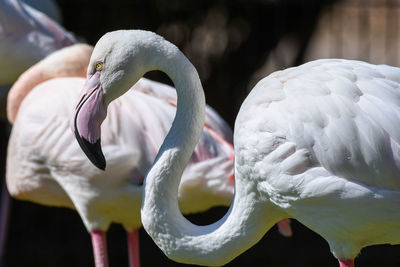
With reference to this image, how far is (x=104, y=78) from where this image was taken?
3674 millimetres

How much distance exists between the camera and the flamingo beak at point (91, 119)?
11.9 feet

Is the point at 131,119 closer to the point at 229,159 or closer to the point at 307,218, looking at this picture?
the point at 229,159

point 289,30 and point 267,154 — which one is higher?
point 267,154

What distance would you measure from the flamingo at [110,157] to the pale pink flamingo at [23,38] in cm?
93

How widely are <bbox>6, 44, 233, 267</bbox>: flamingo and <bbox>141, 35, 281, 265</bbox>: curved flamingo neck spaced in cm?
77

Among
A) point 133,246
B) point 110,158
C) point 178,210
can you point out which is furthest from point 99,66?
point 133,246

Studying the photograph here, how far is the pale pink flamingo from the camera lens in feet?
19.4

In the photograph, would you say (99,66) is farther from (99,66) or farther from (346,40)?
(346,40)

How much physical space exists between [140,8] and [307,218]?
14.0 feet

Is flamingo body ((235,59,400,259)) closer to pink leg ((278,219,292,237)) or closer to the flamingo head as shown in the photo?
the flamingo head

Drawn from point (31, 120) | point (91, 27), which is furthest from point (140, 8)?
point (31, 120)

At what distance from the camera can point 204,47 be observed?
25.3 feet

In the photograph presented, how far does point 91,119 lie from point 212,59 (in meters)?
4.16

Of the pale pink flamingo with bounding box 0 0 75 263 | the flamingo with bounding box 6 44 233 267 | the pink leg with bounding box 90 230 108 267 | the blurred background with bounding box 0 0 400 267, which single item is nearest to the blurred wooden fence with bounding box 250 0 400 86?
the blurred background with bounding box 0 0 400 267
